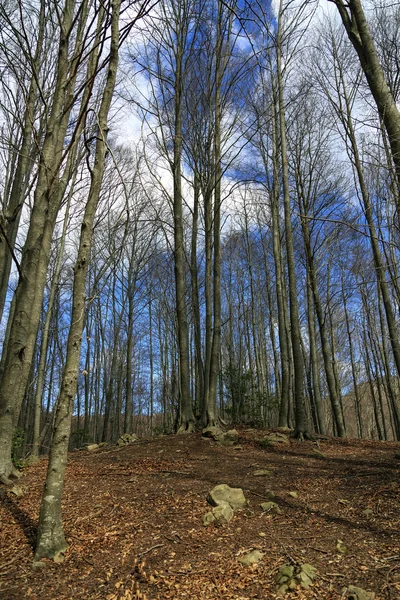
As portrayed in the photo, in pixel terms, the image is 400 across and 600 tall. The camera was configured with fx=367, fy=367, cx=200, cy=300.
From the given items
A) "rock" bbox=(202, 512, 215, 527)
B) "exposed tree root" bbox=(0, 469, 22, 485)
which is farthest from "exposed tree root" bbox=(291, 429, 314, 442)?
"exposed tree root" bbox=(0, 469, 22, 485)

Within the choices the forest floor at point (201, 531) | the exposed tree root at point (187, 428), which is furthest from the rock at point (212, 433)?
the forest floor at point (201, 531)

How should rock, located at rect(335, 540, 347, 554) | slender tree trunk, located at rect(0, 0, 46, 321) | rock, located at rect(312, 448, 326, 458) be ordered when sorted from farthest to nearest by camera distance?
slender tree trunk, located at rect(0, 0, 46, 321) < rock, located at rect(312, 448, 326, 458) < rock, located at rect(335, 540, 347, 554)

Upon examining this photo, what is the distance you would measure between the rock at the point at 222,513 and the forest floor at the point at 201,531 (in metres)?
0.07

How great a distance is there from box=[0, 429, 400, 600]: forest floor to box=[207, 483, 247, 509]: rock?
0.08 metres

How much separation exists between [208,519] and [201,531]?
7.3 inches

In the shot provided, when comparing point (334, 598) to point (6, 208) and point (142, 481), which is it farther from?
point (6, 208)

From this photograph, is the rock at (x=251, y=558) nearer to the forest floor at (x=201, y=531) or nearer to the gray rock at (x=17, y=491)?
the forest floor at (x=201, y=531)

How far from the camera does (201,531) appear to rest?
10.9 ft

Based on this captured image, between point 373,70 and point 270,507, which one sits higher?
point 373,70

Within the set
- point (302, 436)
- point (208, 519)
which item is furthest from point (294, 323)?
point (208, 519)

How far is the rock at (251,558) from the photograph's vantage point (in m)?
2.81

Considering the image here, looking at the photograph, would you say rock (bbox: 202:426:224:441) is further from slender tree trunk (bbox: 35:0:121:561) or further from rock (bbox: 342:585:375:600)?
rock (bbox: 342:585:375:600)

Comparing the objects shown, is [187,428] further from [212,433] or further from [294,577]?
[294,577]

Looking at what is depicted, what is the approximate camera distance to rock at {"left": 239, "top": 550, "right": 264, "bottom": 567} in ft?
9.20
